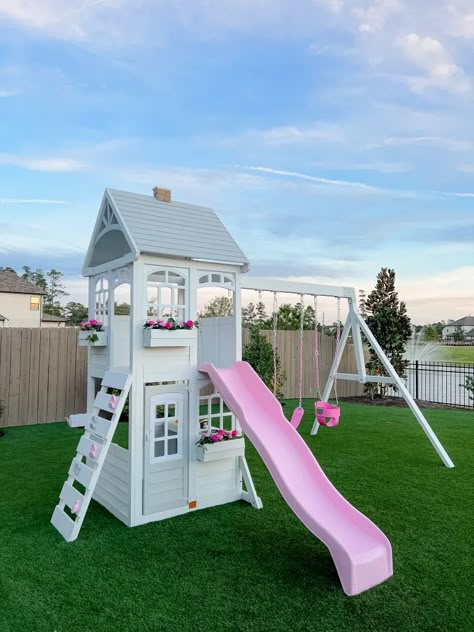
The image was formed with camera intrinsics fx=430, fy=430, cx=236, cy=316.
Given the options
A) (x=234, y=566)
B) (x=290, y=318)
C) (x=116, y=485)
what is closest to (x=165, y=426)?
(x=116, y=485)

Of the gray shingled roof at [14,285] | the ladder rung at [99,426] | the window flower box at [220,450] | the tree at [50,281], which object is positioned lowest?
the window flower box at [220,450]

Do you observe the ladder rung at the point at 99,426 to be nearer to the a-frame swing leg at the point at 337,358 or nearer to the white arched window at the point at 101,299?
the white arched window at the point at 101,299

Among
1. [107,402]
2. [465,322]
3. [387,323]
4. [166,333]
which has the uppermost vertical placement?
[465,322]

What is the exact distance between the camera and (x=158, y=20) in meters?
6.51

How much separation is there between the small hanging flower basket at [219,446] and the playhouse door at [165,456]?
19cm

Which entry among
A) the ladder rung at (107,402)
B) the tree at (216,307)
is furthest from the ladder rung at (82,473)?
the tree at (216,307)

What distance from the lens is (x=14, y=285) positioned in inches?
1234

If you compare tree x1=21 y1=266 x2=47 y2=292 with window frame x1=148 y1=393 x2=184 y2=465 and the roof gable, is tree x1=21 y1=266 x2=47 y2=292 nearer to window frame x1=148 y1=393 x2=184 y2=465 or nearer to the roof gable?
the roof gable

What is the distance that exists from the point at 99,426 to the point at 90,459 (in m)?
0.33

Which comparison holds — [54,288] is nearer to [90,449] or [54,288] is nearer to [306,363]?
[306,363]

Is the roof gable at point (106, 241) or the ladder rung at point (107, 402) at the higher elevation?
the roof gable at point (106, 241)

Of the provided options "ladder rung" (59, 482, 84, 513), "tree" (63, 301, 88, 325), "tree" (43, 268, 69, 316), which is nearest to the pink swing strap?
"ladder rung" (59, 482, 84, 513)

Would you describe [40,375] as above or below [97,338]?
below

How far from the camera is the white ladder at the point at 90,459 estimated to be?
3945mm
